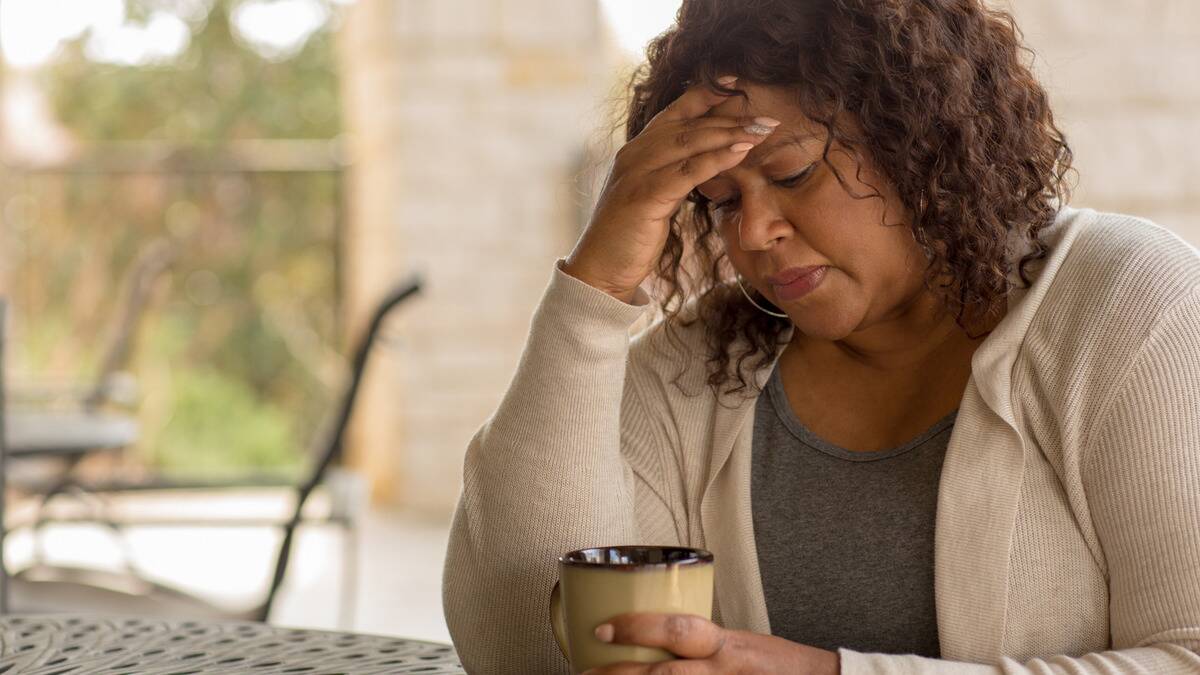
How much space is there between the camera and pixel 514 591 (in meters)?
1.18

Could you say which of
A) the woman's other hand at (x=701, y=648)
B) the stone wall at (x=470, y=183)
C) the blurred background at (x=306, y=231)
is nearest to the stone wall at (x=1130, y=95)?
the blurred background at (x=306, y=231)

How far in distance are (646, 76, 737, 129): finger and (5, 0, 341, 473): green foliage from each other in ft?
16.0

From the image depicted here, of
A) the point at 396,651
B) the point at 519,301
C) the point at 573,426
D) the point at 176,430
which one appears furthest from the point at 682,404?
the point at 176,430

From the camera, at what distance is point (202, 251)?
22.4 feet

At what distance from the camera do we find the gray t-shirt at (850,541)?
Answer: 1.16 metres

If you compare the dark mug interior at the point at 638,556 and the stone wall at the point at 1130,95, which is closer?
the dark mug interior at the point at 638,556

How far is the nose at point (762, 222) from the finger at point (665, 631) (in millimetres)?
385

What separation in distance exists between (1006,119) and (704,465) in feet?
1.30

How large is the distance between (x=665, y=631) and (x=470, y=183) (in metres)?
4.30

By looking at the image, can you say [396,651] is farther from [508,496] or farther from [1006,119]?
[1006,119]

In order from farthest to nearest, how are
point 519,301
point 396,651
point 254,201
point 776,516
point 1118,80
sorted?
point 254,201, point 519,301, point 1118,80, point 776,516, point 396,651

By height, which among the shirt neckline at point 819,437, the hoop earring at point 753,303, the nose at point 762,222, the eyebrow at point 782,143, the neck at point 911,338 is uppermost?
the eyebrow at point 782,143

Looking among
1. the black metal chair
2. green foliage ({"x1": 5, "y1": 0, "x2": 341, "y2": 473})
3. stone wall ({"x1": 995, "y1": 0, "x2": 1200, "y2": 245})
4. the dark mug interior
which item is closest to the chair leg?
the black metal chair

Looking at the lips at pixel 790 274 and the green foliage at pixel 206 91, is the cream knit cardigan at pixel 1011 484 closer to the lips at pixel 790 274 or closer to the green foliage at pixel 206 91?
the lips at pixel 790 274
